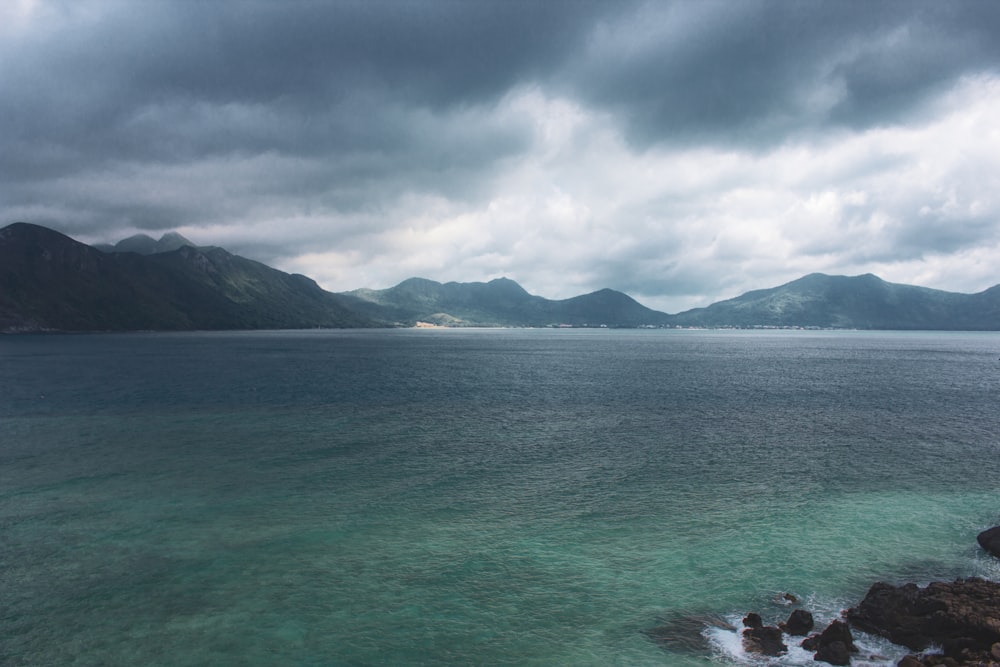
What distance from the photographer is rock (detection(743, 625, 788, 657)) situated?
2691cm

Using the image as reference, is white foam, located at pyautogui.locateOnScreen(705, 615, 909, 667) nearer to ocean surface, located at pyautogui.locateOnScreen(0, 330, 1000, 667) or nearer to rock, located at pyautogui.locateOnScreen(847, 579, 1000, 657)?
ocean surface, located at pyautogui.locateOnScreen(0, 330, 1000, 667)

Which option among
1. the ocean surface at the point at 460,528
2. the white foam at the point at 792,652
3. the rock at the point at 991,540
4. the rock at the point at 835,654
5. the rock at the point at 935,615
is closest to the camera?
the rock at the point at 835,654

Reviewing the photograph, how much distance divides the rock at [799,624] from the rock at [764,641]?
88 cm

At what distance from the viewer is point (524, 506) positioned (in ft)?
154

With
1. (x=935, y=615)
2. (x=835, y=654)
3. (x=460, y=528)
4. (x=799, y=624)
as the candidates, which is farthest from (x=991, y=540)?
(x=460, y=528)

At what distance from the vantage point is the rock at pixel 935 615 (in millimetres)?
25828

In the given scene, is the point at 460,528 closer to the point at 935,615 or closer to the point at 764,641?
the point at 764,641

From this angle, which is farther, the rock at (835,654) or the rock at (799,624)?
the rock at (799,624)

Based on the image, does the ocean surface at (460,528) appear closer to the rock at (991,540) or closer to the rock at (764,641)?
the rock at (764,641)

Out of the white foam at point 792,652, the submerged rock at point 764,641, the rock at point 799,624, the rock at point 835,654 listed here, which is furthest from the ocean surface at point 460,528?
the rock at point 799,624

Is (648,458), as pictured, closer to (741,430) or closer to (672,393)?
(741,430)

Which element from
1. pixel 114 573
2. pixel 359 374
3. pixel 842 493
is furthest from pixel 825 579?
pixel 359 374

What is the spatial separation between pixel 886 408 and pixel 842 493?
64.6 metres

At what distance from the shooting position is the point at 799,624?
2848cm
